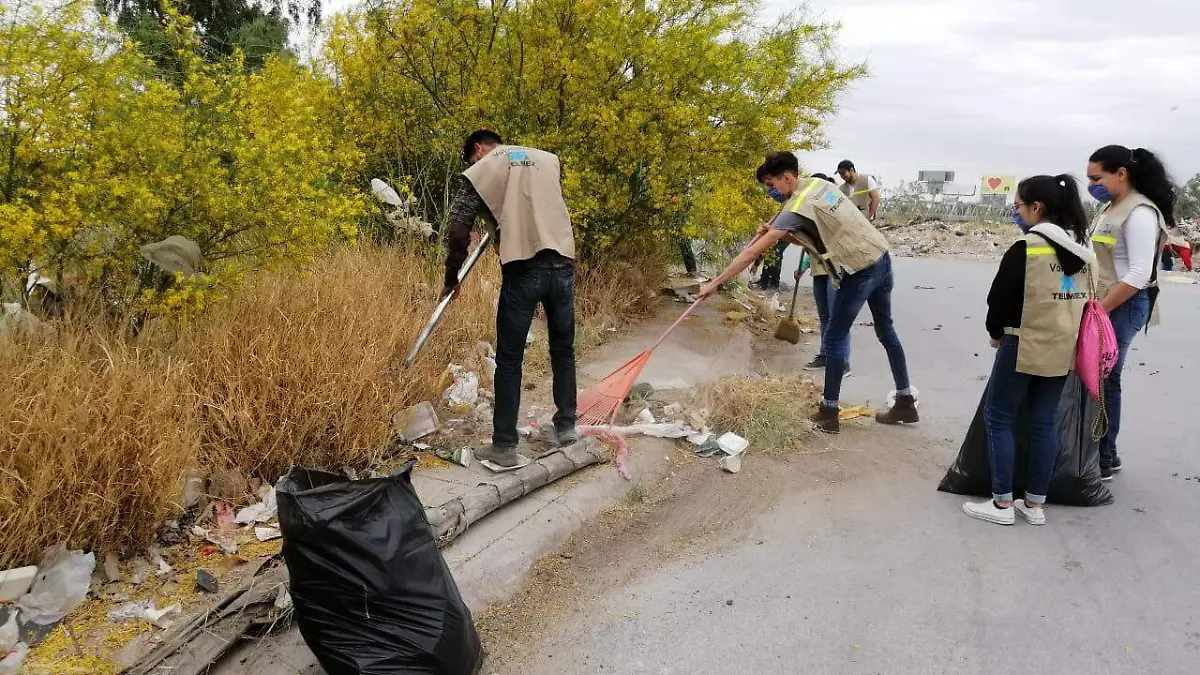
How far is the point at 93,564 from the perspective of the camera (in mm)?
2783

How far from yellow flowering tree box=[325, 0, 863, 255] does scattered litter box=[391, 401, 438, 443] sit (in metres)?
3.03

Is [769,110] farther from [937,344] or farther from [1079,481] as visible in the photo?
[1079,481]

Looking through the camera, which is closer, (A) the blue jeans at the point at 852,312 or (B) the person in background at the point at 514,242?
(B) the person in background at the point at 514,242

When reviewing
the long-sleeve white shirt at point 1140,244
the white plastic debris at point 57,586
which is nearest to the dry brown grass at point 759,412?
the long-sleeve white shirt at point 1140,244

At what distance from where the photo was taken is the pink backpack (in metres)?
3.59

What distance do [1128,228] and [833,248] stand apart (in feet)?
4.88

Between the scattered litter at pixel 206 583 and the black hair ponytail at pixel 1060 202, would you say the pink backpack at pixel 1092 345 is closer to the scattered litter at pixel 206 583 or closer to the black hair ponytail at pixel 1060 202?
the black hair ponytail at pixel 1060 202

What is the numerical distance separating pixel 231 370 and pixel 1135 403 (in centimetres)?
619

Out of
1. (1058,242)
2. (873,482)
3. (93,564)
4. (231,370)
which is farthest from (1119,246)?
(93,564)

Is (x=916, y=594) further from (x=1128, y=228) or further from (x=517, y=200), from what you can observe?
(x=517, y=200)

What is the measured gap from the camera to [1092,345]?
3.59m

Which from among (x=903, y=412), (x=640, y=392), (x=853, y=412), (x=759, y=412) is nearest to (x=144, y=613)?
(x=759, y=412)

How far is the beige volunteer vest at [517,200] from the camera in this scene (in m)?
4.05

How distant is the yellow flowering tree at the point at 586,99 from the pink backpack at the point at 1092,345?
4174 mm
